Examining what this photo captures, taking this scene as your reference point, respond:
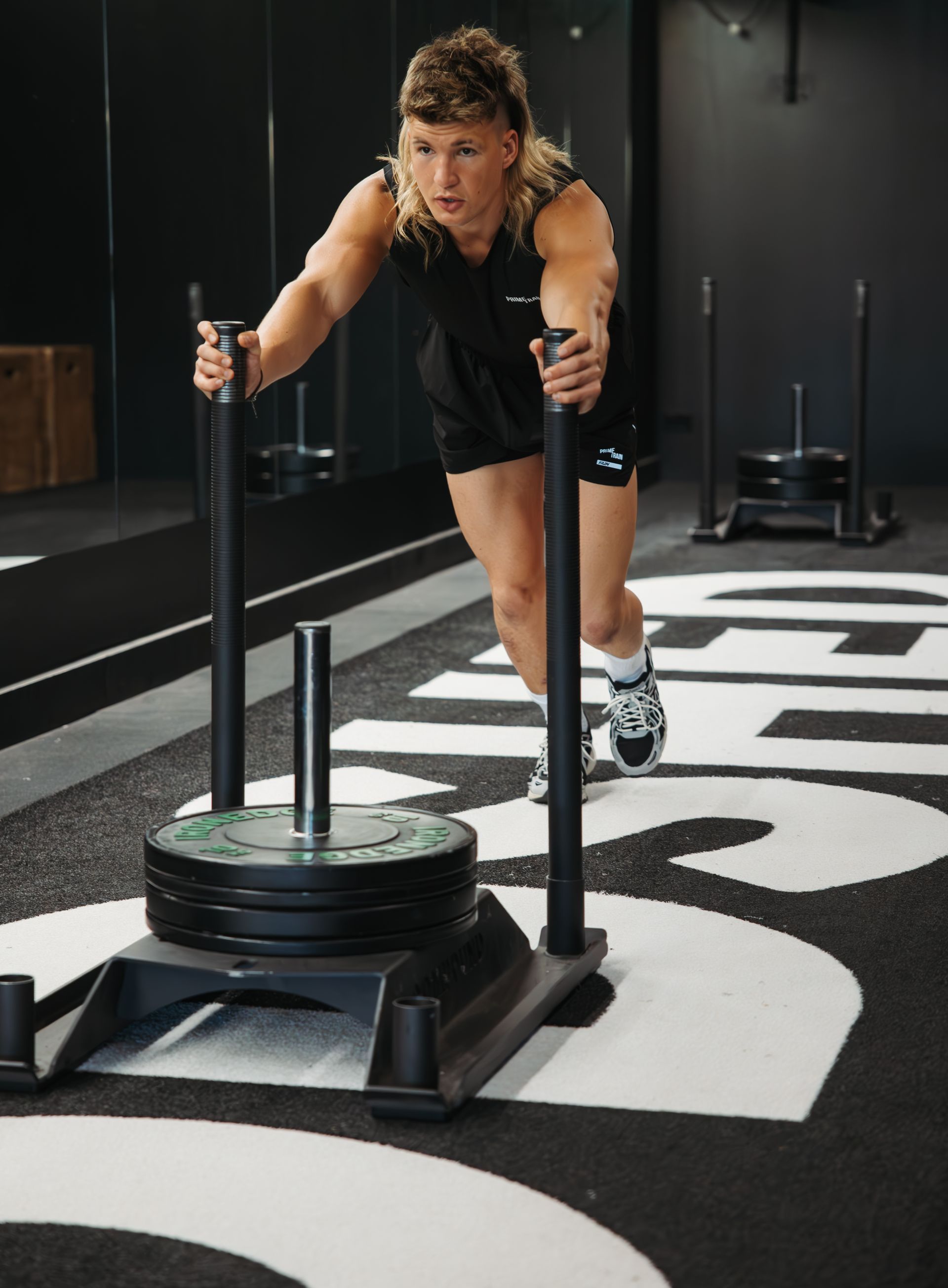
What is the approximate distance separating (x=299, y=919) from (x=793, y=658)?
9.55 ft

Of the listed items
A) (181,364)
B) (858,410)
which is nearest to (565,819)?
(181,364)

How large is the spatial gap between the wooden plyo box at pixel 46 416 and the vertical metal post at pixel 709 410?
3339 millimetres

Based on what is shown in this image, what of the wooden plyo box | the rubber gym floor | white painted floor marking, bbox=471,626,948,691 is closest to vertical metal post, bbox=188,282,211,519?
the wooden plyo box

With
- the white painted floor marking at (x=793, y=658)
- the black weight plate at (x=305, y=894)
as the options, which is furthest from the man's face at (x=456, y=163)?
the white painted floor marking at (x=793, y=658)

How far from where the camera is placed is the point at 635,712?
10.4 ft

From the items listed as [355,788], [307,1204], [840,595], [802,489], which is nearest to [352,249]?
[355,788]

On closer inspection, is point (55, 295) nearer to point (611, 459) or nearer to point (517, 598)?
point (517, 598)

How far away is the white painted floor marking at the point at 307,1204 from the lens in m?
1.47

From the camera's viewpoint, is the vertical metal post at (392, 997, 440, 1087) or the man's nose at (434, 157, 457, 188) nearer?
the vertical metal post at (392, 997, 440, 1087)

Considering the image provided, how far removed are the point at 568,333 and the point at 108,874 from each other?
4.12ft

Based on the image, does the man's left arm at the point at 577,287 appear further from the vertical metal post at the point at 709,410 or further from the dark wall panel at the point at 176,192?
the vertical metal post at the point at 709,410

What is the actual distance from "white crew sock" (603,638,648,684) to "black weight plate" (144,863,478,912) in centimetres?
127

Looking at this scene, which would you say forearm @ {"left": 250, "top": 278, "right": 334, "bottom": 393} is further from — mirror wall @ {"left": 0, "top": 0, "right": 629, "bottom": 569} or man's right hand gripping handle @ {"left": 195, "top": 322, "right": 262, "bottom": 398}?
mirror wall @ {"left": 0, "top": 0, "right": 629, "bottom": 569}

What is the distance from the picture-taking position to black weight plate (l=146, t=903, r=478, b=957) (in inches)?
73.9
